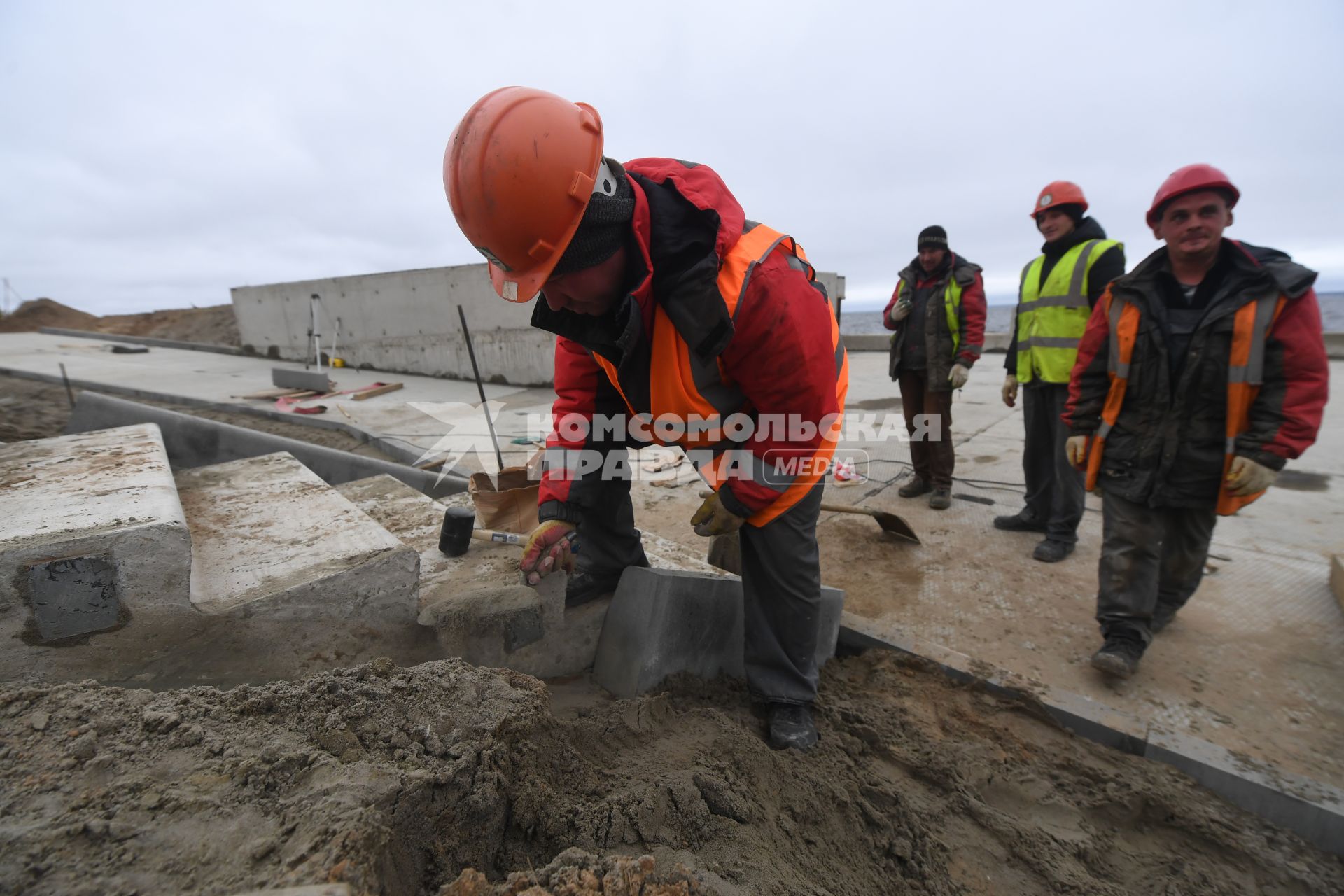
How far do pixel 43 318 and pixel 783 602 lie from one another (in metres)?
26.5

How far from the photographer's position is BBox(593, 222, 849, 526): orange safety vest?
1.71 metres

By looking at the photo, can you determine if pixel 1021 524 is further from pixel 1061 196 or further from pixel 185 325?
pixel 185 325

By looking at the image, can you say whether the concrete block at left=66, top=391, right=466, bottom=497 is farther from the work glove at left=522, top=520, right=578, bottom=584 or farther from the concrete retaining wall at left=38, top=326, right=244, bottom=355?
the concrete retaining wall at left=38, top=326, right=244, bottom=355

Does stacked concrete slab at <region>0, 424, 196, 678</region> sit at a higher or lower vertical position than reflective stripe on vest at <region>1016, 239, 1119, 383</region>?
lower

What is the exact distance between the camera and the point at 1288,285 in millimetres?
2152

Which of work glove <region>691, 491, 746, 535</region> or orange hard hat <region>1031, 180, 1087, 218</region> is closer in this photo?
work glove <region>691, 491, 746, 535</region>

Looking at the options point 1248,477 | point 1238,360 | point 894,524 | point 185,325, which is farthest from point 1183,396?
point 185,325

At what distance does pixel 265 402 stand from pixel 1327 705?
9.46 meters

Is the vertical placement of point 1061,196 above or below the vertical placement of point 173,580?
above

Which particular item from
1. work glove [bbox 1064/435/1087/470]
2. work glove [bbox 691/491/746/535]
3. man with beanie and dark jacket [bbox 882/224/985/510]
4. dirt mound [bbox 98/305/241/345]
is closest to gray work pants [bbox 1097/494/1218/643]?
work glove [bbox 1064/435/1087/470]

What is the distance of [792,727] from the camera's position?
212cm

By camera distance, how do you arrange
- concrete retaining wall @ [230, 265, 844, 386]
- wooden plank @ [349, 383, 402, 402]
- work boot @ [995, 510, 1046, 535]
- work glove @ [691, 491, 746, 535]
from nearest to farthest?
work glove @ [691, 491, 746, 535]
work boot @ [995, 510, 1046, 535]
wooden plank @ [349, 383, 402, 402]
concrete retaining wall @ [230, 265, 844, 386]

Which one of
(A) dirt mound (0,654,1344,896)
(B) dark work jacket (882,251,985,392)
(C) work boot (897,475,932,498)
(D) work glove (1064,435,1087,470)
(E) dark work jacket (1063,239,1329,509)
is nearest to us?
(A) dirt mound (0,654,1344,896)

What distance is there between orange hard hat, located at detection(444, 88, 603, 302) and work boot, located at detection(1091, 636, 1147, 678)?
7.83 feet
